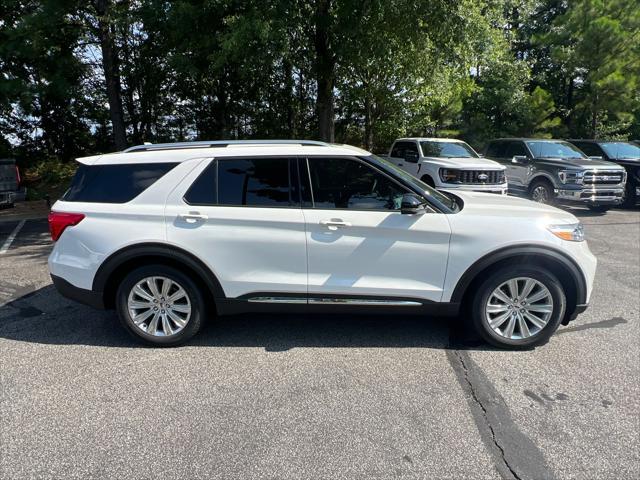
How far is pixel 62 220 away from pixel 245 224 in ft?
5.27

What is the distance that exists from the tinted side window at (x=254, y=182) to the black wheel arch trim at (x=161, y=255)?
1.79 ft

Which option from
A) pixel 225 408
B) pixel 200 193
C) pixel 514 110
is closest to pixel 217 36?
pixel 200 193

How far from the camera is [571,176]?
10.5 m

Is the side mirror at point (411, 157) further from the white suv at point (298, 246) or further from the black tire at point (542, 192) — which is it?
the white suv at point (298, 246)

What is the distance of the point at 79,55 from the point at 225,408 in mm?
14164

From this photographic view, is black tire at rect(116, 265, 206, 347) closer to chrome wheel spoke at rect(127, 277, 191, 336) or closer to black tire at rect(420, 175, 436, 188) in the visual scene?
chrome wheel spoke at rect(127, 277, 191, 336)

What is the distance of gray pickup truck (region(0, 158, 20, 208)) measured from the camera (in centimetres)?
A: 754

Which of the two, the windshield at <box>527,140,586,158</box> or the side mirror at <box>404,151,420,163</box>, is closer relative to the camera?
the side mirror at <box>404,151,420,163</box>

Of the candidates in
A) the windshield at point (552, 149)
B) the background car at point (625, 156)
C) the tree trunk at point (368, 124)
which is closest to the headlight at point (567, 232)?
the windshield at point (552, 149)

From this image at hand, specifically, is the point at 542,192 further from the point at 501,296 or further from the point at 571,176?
the point at 501,296

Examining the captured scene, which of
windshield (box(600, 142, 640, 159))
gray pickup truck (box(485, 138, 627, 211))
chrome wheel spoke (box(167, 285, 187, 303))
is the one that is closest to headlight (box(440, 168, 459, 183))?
gray pickup truck (box(485, 138, 627, 211))

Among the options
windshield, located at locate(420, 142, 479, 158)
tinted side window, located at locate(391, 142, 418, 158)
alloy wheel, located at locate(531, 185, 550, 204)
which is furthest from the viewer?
tinted side window, located at locate(391, 142, 418, 158)

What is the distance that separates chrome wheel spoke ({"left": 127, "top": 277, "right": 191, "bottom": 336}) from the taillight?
76 centimetres

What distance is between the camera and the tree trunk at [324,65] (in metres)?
9.26
